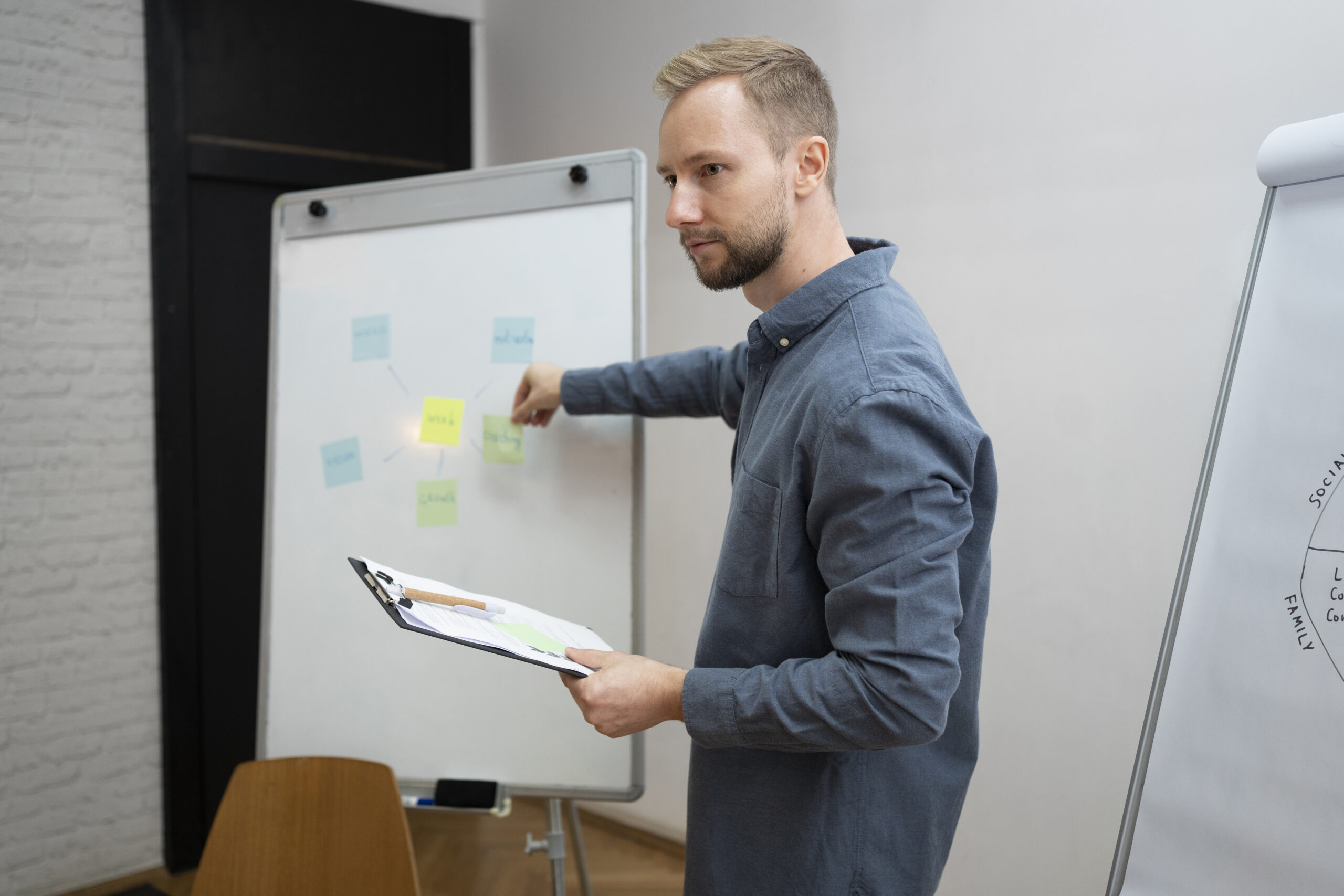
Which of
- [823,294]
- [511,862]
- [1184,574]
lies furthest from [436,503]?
[511,862]

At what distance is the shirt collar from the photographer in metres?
1.04

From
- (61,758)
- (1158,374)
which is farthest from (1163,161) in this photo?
(61,758)

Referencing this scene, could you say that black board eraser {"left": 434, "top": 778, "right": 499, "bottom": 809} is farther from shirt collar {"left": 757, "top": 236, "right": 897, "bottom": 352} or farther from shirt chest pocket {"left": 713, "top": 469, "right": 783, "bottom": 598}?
shirt collar {"left": 757, "top": 236, "right": 897, "bottom": 352}

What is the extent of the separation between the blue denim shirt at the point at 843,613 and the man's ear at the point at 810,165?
110 millimetres

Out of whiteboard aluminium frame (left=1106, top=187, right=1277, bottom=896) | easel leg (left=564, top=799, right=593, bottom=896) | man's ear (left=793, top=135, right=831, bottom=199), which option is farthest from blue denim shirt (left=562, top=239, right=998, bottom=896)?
easel leg (left=564, top=799, right=593, bottom=896)

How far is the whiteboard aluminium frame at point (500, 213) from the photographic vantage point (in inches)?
61.0

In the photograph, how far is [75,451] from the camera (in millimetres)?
2398

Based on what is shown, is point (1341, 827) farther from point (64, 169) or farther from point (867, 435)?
point (64, 169)

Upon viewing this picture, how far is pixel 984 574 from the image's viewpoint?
3.46 feet

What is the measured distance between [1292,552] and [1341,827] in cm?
30

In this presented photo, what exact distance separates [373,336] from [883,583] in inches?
47.1

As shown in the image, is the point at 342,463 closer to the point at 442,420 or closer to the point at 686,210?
the point at 442,420

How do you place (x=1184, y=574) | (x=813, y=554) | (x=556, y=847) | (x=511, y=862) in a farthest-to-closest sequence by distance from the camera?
1. (x=511, y=862)
2. (x=556, y=847)
3. (x=1184, y=574)
4. (x=813, y=554)

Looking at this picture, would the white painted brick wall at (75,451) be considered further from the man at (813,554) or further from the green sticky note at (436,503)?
the man at (813,554)
